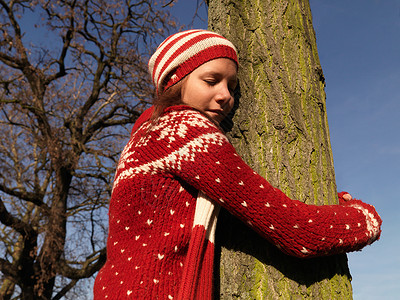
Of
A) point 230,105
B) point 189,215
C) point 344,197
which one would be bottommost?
point 189,215

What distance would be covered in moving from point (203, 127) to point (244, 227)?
1.59ft

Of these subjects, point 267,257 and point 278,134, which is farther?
point 278,134

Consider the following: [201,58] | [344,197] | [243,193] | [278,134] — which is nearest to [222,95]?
[201,58]

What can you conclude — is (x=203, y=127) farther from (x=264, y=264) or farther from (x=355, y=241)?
(x=355, y=241)

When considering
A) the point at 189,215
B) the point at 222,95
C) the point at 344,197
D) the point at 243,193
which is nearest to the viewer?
the point at 243,193

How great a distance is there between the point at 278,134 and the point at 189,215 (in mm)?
585

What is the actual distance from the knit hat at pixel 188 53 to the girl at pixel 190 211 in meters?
0.09

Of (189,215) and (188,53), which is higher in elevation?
(188,53)

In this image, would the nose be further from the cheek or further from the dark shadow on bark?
the dark shadow on bark

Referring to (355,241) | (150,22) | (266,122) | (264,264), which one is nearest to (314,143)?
(266,122)

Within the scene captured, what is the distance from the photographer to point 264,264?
150 centimetres

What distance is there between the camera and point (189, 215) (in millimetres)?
1445

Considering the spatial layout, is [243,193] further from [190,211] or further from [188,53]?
[188,53]

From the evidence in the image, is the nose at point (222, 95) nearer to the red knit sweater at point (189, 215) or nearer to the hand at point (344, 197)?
the red knit sweater at point (189, 215)
